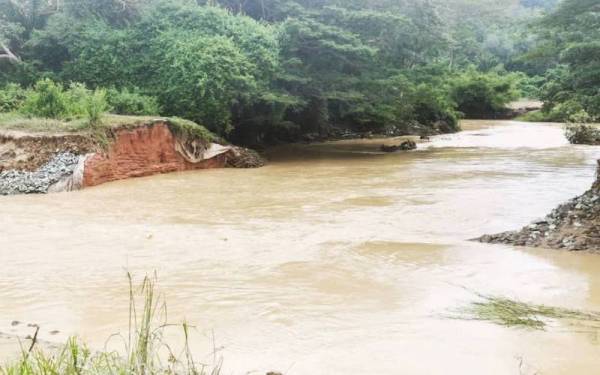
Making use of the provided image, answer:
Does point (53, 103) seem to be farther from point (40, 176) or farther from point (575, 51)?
point (575, 51)

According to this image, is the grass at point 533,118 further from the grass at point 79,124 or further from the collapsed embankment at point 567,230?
the collapsed embankment at point 567,230

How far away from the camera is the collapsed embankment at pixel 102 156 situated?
14.1 metres

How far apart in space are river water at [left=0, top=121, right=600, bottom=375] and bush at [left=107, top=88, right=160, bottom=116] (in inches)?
144

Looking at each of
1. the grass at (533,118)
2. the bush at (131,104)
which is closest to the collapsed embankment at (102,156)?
the bush at (131,104)

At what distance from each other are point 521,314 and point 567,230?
3.81m

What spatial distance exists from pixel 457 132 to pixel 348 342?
29.1 m

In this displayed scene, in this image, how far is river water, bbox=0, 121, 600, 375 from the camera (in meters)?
4.83

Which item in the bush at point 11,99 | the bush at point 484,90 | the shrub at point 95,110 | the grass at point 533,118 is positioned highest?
the bush at point 484,90

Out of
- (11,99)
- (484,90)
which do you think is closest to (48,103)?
(11,99)

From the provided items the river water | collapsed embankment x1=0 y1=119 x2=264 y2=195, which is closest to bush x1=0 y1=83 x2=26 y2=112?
collapsed embankment x1=0 y1=119 x2=264 y2=195

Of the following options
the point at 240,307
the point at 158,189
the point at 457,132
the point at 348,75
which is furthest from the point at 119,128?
the point at 457,132

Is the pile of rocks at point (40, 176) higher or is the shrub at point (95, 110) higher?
the shrub at point (95, 110)

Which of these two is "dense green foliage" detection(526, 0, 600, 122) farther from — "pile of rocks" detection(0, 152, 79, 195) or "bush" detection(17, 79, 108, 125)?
"bush" detection(17, 79, 108, 125)

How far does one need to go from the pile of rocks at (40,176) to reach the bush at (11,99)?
4.30 meters
